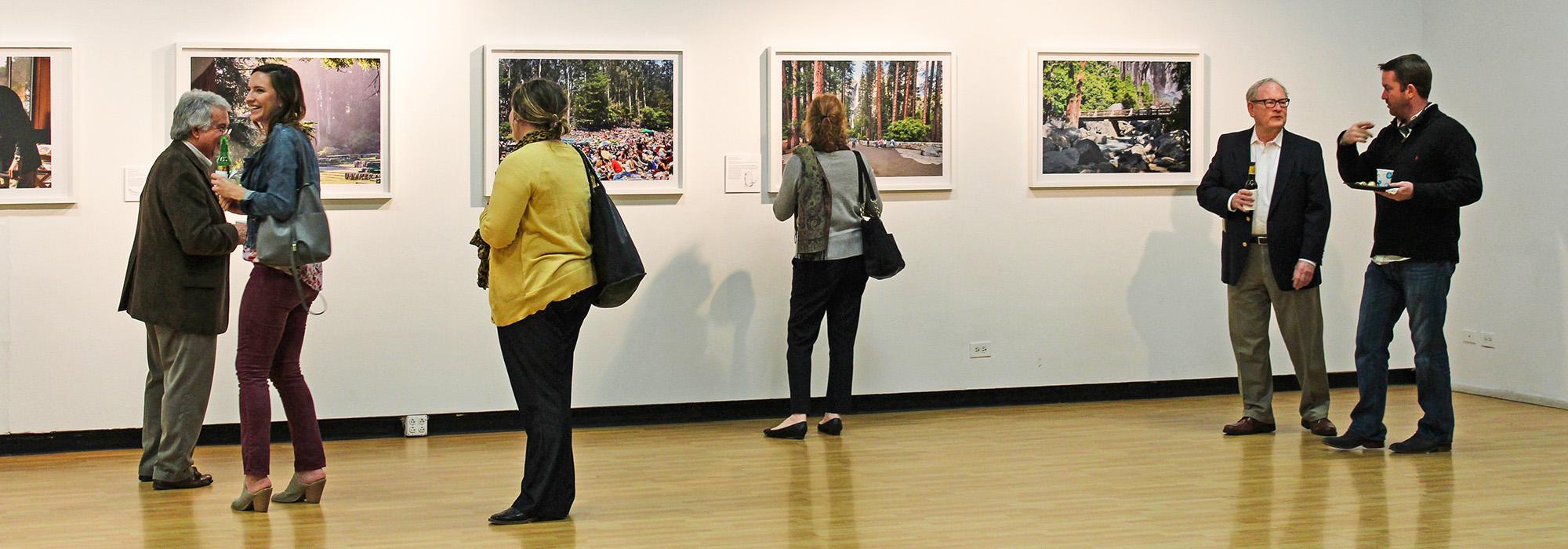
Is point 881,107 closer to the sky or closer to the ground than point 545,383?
closer to the sky

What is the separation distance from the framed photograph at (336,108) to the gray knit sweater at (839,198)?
1.86m

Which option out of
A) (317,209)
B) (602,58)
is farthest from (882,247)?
(317,209)

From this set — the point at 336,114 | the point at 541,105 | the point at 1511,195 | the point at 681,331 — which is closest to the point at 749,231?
the point at 681,331

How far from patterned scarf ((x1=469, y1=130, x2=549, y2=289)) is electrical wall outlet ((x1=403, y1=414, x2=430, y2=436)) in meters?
2.17

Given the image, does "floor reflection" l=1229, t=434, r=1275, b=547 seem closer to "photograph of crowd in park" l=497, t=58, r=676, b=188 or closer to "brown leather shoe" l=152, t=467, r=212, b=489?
"photograph of crowd in park" l=497, t=58, r=676, b=188

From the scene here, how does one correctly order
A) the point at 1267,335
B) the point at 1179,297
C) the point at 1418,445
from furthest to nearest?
the point at 1179,297
the point at 1267,335
the point at 1418,445

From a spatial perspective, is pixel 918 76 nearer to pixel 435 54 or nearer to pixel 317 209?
pixel 435 54

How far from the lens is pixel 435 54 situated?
248 inches

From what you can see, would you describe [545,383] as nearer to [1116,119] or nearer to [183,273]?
[183,273]

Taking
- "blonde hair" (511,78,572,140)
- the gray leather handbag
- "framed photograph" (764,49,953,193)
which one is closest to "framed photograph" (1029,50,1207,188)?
"framed photograph" (764,49,953,193)

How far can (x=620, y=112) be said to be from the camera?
6477mm

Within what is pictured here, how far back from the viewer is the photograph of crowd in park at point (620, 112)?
641 centimetres

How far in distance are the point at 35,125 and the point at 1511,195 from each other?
23.8 ft

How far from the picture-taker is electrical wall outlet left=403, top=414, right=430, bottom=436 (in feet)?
20.7
